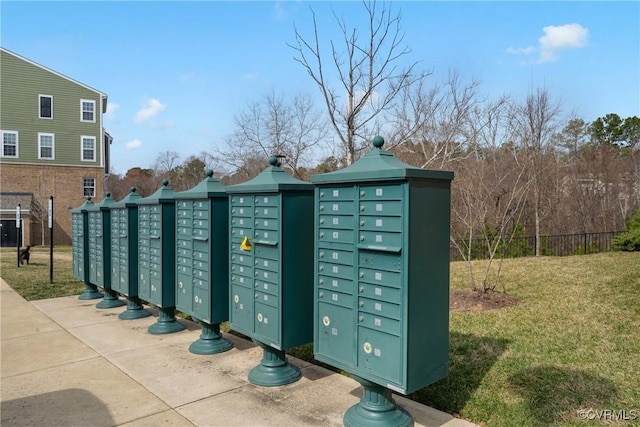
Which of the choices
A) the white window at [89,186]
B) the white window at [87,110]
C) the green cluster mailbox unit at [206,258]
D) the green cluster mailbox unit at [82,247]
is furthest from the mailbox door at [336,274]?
the white window at [87,110]

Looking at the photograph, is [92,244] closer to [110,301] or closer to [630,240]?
[110,301]

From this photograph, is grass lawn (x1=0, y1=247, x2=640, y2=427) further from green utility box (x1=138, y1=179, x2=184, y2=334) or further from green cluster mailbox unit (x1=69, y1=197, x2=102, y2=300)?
green cluster mailbox unit (x1=69, y1=197, x2=102, y2=300)

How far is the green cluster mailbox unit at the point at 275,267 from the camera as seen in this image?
155 inches

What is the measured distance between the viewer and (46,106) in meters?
25.3

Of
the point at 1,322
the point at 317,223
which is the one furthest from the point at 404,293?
the point at 1,322

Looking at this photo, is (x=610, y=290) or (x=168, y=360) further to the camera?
(x=610, y=290)

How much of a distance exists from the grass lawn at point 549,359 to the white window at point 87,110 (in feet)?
85.8

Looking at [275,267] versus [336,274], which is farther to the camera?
[275,267]

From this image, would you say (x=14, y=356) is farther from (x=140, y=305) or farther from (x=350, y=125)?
(x=350, y=125)

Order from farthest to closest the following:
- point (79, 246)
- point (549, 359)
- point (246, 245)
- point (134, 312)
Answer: point (79, 246)
point (134, 312)
point (549, 359)
point (246, 245)

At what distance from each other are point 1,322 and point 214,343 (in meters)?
3.98

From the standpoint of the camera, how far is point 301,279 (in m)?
4.05

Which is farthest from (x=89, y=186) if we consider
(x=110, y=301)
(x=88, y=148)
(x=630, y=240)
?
(x=630, y=240)

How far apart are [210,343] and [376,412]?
2.57 metres
